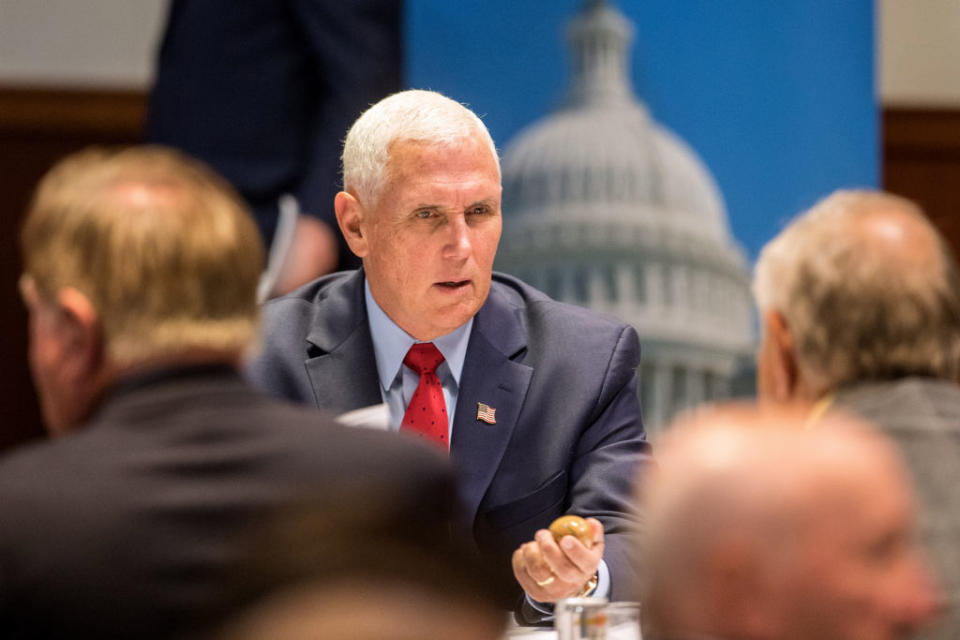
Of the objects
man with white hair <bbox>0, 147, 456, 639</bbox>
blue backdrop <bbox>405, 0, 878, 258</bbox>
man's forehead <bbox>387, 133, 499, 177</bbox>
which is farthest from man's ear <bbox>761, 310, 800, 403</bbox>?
blue backdrop <bbox>405, 0, 878, 258</bbox>

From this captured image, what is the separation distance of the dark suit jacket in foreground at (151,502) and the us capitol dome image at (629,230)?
2351mm

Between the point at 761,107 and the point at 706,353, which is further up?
the point at 761,107

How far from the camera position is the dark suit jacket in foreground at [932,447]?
136cm

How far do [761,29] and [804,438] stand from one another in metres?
3.04

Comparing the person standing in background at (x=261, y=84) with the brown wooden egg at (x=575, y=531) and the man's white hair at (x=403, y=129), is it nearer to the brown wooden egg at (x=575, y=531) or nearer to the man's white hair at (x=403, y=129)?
the man's white hair at (x=403, y=129)

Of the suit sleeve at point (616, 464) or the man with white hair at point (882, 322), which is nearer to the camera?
the man with white hair at point (882, 322)

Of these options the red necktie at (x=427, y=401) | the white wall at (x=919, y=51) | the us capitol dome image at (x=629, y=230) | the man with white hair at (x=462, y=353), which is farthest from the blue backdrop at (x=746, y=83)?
the white wall at (x=919, y=51)

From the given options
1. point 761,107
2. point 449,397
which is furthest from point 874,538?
point 761,107

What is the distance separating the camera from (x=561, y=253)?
3.66 metres

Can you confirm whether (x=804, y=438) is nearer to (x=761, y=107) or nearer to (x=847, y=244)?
(x=847, y=244)

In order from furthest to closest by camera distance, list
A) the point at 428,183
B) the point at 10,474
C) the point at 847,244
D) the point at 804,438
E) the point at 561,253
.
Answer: the point at 561,253 < the point at 428,183 < the point at 847,244 < the point at 10,474 < the point at 804,438

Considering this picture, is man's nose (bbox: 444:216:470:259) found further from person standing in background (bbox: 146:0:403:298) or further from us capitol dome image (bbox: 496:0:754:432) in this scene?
person standing in background (bbox: 146:0:403:298)

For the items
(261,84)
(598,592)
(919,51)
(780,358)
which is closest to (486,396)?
(598,592)

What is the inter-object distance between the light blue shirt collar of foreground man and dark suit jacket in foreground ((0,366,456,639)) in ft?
3.66
